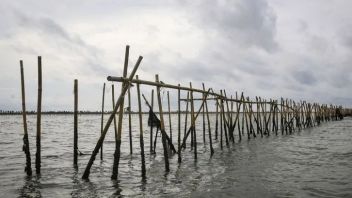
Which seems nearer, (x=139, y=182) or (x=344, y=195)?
(x=344, y=195)

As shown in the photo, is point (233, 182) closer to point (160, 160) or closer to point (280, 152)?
point (160, 160)

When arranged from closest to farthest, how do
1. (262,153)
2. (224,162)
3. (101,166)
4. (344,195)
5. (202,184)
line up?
1. (344,195)
2. (202,184)
3. (101,166)
4. (224,162)
5. (262,153)

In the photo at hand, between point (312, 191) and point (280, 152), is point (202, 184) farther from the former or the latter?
point (280, 152)

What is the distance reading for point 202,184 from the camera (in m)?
11.0

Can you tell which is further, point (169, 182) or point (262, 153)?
point (262, 153)

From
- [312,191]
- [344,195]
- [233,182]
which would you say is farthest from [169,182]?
[344,195]

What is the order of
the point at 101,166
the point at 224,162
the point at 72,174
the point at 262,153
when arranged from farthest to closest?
the point at 262,153
the point at 224,162
the point at 101,166
the point at 72,174

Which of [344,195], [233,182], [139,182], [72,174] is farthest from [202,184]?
[72,174]

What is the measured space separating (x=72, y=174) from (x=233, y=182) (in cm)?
536

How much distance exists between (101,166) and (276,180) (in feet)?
21.8

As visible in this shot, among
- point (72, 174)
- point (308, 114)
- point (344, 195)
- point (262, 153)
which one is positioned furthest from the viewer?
point (308, 114)

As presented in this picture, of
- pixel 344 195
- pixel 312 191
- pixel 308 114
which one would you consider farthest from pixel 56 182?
pixel 308 114

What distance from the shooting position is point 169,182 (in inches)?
444

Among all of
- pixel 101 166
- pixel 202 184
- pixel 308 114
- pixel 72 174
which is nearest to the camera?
pixel 202 184
